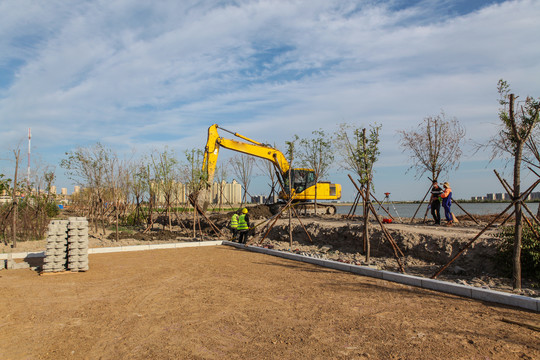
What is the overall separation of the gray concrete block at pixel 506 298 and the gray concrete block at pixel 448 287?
4.9 inches

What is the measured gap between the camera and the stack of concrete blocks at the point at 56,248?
9.20m

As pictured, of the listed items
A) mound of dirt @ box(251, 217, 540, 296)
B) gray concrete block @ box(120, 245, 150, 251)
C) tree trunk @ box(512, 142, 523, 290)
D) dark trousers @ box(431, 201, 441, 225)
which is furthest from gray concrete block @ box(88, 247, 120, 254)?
tree trunk @ box(512, 142, 523, 290)

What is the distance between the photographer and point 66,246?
956 centimetres

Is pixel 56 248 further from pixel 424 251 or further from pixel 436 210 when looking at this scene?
pixel 436 210

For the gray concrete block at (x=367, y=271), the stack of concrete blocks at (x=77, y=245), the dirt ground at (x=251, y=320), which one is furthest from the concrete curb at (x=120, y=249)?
the gray concrete block at (x=367, y=271)

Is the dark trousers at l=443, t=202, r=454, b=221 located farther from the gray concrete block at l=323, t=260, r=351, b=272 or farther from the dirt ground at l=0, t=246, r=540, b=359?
the dirt ground at l=0, t=246, r=540, b=359

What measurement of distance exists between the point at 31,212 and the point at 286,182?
42.5 feet

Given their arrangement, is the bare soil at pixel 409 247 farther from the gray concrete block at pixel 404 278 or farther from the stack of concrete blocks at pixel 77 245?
the stack of concrete blocks at pixel 77 245

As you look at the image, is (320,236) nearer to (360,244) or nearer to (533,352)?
(360,244)

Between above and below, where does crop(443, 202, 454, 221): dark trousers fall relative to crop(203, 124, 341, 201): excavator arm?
below

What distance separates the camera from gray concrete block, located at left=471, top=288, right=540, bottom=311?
5.42m

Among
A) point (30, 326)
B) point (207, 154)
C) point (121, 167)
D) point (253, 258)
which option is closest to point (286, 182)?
point (207, 154)

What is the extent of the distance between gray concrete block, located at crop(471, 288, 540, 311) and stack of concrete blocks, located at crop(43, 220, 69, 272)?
9215 mm

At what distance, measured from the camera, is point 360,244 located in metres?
12.7
